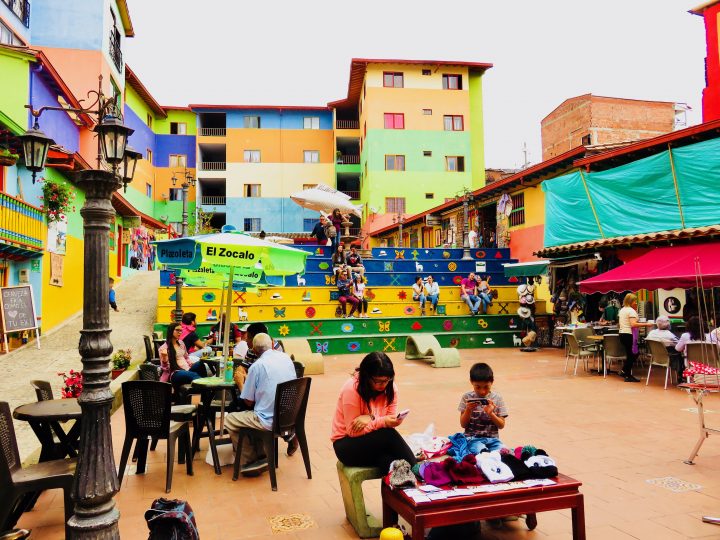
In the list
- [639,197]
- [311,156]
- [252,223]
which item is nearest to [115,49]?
[252,223]

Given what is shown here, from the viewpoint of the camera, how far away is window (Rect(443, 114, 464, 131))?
3522cm

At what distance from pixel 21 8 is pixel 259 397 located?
72.5 ft

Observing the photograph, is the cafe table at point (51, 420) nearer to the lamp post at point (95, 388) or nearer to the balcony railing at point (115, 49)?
the lamp post at point (95, 388)

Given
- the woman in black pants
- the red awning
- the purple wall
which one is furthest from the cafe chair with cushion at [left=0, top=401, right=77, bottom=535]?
the purple wall

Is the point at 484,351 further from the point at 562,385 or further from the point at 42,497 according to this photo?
the point at 42,497

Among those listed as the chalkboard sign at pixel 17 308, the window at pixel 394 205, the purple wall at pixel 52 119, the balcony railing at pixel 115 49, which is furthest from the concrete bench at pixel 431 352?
the window at pixel 394 205

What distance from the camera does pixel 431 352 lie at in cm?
1388

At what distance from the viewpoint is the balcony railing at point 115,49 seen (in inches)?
960

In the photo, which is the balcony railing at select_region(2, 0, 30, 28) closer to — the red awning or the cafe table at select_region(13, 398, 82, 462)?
the cafe table at select_region(13, 398, 82, 462)

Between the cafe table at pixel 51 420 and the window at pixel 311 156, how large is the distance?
1397 inches

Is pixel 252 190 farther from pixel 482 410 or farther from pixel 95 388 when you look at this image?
pixel 95 388

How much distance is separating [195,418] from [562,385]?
737 cm

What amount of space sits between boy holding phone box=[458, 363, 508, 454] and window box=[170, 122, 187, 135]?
4049cm

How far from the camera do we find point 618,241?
1320cm
